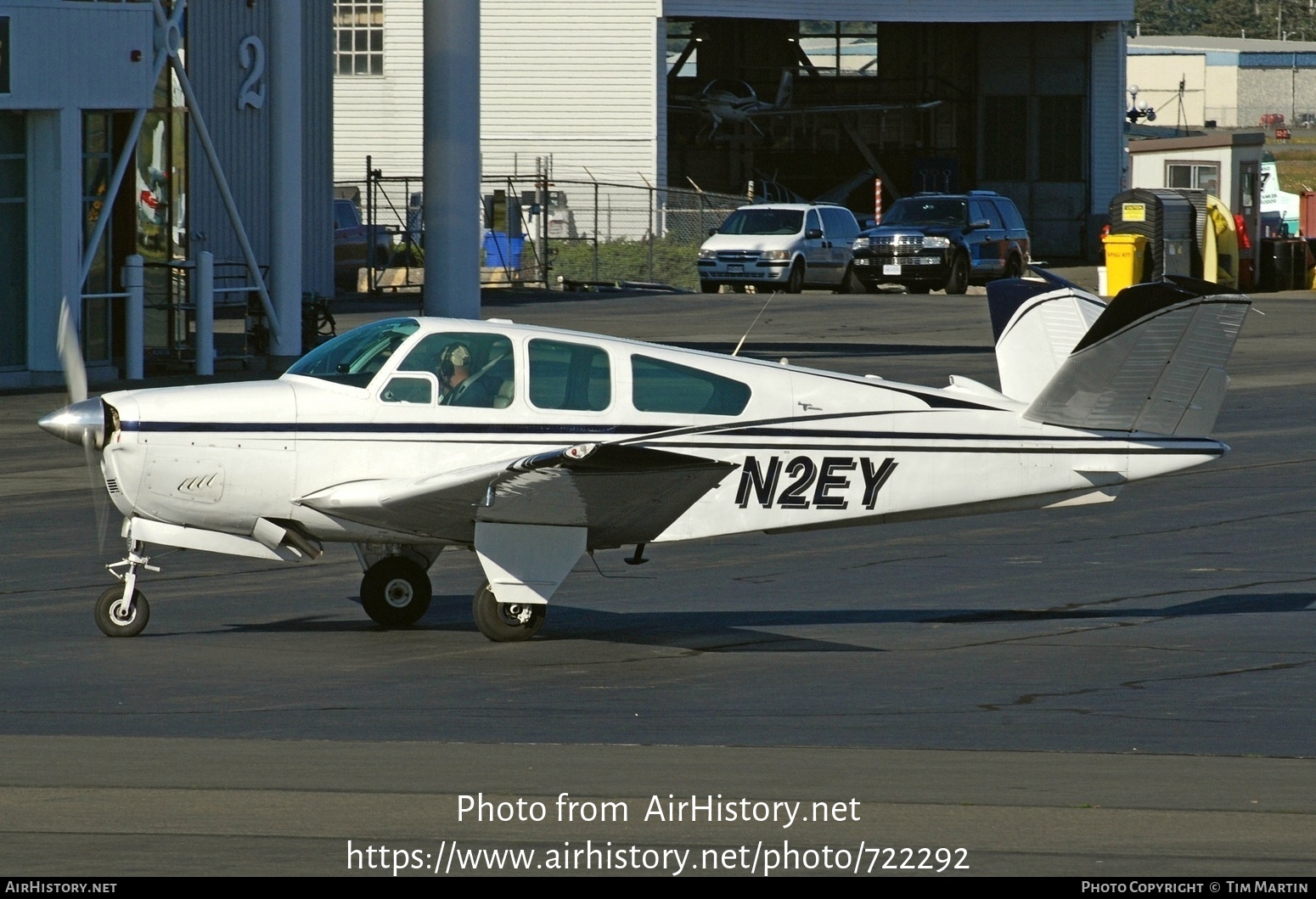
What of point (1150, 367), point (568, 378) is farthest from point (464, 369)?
point (1150, 367)

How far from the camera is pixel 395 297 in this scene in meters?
44.8

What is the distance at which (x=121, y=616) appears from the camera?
12055mm

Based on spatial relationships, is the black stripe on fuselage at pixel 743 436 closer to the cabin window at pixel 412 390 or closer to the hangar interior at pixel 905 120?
the cabin window at pixel 412 390

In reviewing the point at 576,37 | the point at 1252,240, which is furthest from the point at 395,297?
the point at 1252,240

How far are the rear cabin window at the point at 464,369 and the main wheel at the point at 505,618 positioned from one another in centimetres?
112

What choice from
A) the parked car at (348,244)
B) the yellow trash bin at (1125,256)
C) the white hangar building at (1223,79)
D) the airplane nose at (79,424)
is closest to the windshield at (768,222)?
the yellow trash bin at (1125,256)

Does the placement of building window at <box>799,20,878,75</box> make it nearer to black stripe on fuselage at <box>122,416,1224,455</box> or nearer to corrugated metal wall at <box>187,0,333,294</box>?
corrugated metal wall at <box>187,0,333,294</box>

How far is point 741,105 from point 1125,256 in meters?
21.5

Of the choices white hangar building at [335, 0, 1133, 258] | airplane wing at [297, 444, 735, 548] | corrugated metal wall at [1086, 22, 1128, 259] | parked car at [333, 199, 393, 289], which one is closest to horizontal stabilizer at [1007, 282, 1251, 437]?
airplane wing at [297, 444, 735, 548]

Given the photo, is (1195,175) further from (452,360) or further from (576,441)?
(452,360)

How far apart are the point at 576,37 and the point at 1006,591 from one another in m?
44.9

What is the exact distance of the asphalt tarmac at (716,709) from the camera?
745 centimetres

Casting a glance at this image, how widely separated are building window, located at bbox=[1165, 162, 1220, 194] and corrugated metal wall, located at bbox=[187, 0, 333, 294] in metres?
22.3

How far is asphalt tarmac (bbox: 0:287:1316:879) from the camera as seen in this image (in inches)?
293
